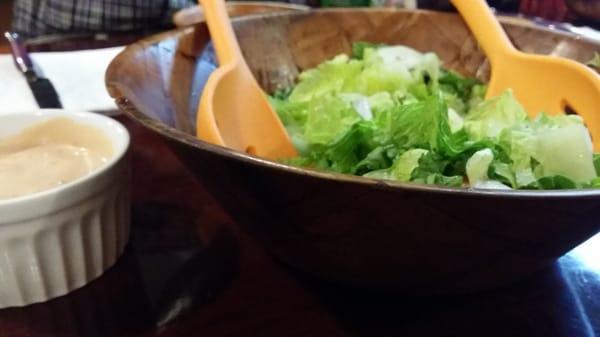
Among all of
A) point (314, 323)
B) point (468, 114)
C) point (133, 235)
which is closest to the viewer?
point (314, 323)

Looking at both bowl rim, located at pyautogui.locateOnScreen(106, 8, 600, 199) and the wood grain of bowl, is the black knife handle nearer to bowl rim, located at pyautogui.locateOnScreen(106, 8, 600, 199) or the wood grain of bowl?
the wood grain of bowl

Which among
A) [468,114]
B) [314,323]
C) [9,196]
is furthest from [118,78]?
[468,114]

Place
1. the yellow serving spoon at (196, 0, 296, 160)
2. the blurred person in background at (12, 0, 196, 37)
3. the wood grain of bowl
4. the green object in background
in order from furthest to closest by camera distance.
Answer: the blurred person in background at (12, 0, 196, 37) → the green object in background → the wood grain of bowl → the yellow serving spoon at (196, 0, 296, 160)

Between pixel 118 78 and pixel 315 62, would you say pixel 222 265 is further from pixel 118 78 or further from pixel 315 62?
pixel 315 62

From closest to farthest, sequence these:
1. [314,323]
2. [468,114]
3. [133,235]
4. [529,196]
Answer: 1. [529,196]
2. [314,323]
3. [133,235]
4. [468,114]

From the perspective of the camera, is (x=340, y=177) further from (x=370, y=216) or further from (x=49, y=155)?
(x=49, y=155)

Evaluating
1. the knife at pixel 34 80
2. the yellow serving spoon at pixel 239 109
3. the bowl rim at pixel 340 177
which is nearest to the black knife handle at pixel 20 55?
the knife at pixel 34 80

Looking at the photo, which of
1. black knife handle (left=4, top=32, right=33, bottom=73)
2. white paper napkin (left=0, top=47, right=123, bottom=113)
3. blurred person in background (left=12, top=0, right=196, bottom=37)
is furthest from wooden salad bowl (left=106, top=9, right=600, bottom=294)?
blurred person in background (left=12, top=0, right=196, bottom=37)

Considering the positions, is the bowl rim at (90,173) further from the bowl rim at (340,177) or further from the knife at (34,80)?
the knife at (34,80)
